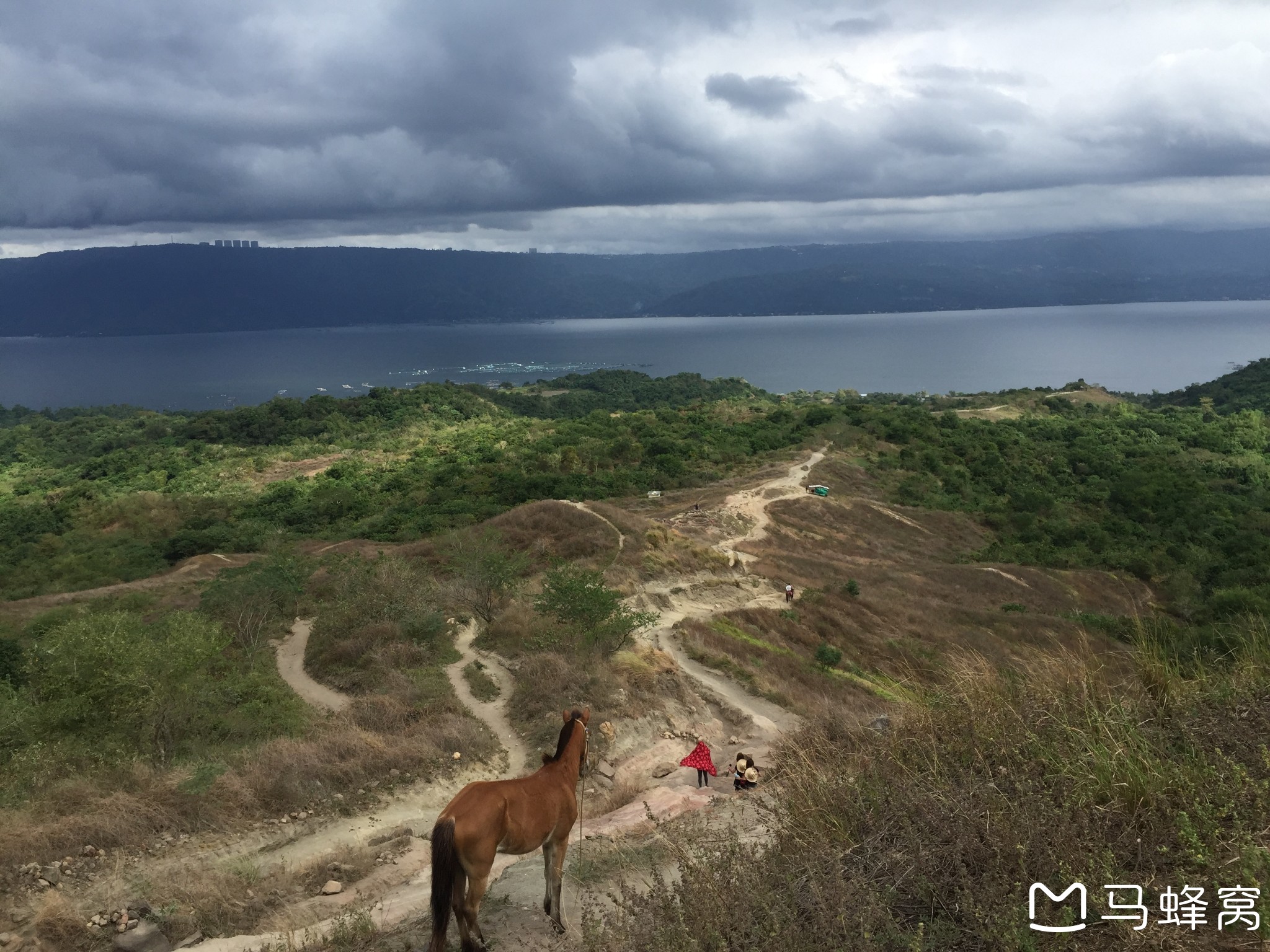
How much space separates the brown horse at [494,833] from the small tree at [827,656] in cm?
1859

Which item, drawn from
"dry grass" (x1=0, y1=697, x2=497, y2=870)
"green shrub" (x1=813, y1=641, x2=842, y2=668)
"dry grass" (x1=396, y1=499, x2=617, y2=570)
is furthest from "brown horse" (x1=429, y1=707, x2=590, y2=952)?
"dry grass" (x1=396, y1=499, x2=617, y2=570)

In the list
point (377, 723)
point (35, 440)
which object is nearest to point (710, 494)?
point (377, 723)

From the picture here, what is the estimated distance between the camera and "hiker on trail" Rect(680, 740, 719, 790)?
45.2 ft

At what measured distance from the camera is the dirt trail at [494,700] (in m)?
14.6

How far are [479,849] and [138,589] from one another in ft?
111

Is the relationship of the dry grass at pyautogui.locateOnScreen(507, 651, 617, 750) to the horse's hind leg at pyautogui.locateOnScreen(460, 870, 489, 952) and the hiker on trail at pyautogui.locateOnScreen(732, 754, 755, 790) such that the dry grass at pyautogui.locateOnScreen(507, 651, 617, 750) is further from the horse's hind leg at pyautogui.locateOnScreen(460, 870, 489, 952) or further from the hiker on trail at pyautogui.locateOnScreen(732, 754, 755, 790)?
the horse's hind leg at pyautogui.locateOnScreen(460, 870, 489, 952)

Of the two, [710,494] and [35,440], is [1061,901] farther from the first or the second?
[35,440]

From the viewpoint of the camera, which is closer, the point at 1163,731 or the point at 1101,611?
the point at 1163,731

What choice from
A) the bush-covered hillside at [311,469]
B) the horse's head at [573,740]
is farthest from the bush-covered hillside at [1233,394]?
the horse's head at [573,740]

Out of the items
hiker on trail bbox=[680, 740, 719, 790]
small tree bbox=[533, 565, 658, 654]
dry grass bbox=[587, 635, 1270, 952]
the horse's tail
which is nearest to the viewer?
dry grass bbox=[587, 635, 1270, 952]

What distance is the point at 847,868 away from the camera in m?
4.97

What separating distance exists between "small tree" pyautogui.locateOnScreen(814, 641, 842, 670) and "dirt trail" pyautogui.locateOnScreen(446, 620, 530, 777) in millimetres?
10587

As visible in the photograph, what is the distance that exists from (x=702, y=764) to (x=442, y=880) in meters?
8.99

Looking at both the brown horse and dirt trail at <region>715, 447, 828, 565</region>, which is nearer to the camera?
the brown horse
